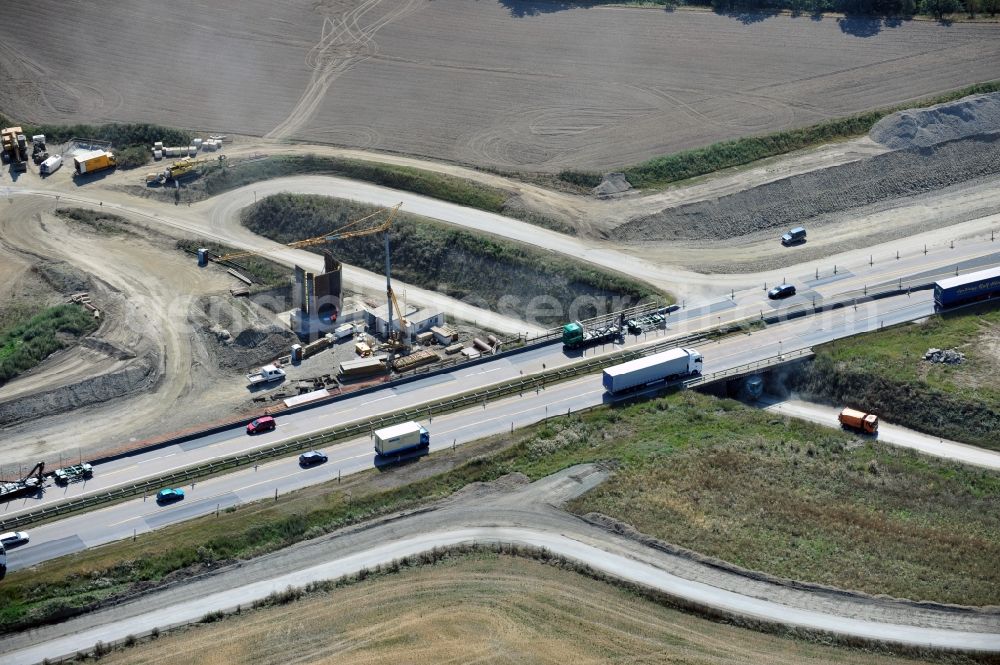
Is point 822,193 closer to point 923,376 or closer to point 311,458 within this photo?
point 923,376

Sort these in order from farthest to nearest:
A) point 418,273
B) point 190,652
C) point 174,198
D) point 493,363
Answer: point 174,198
point 418,273
point 493,363
point 190,652

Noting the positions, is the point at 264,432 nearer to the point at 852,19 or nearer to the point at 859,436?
the point at 859,436

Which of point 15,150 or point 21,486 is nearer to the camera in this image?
point 21,486

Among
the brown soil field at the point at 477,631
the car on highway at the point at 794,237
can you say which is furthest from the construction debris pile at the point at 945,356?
the brown soil field at the point at 477,631

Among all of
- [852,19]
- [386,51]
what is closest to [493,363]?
[386,51]

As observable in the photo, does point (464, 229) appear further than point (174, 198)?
No

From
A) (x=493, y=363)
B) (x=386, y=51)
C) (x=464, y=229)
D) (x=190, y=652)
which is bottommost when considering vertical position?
(x=190, y=652)

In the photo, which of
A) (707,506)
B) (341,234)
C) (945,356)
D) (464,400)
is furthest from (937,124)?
(707,506)
